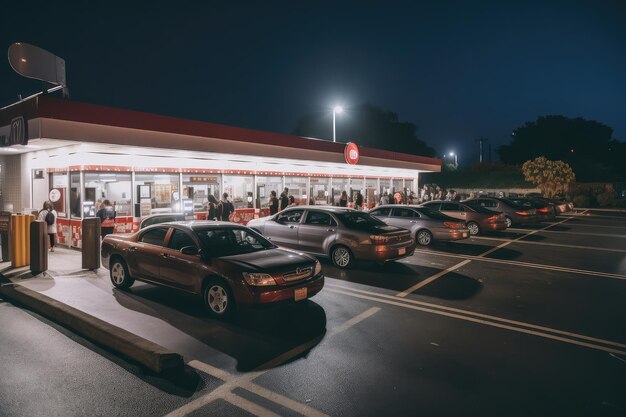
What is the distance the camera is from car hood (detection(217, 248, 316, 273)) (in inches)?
264

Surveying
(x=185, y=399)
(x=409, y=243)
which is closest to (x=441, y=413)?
(x=185, y=399)

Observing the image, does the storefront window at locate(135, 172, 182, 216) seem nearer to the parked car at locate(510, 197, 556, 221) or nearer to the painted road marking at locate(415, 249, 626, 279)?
the painted road marking at locate(415, 249, 626, 279)

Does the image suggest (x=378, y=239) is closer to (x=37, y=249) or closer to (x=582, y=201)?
(x=37, y=249)

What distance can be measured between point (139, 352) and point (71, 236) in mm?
10887

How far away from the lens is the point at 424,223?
14422 mm

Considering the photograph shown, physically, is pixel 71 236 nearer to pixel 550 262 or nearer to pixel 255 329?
pixel 255 329

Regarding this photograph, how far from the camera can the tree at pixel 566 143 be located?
7225 cm

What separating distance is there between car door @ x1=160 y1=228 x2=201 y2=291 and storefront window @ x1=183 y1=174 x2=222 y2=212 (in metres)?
9.37

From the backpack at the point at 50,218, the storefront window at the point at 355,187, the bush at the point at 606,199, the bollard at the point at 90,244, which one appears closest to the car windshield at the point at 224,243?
the bollard at the point at 90,244

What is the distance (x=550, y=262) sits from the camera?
11945 mm

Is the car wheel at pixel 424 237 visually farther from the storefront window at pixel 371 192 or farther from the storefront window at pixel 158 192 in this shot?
the storefront window at pixel 371 192

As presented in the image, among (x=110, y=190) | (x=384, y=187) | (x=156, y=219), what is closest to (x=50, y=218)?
(x=110, y=190)

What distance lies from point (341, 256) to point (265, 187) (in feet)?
36.4

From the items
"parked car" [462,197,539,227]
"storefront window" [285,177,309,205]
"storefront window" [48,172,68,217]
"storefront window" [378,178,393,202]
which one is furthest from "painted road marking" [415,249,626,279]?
"storefront window" [378,178,393,202]
